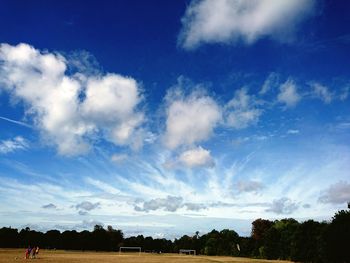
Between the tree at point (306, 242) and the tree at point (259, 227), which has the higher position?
the tree at point (259, 227)

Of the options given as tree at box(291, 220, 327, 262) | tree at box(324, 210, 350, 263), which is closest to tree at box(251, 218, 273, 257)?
tree at box(291, 220, 327, 262)

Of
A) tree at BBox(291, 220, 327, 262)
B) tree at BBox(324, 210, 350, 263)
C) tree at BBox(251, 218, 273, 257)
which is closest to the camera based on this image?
tree at BBox(324, 210, 350, 263)

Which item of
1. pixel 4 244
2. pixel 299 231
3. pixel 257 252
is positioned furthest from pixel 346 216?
pixel 4 244

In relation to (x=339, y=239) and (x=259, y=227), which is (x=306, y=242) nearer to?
(x=339, y=239)

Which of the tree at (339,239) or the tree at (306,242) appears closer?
the tree at (339,239)

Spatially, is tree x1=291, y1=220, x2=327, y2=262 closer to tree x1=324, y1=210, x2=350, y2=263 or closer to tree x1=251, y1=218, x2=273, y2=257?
tree x1=324, y1=210, x2=350, y2=263

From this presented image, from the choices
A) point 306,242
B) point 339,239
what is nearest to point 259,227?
point 306,242

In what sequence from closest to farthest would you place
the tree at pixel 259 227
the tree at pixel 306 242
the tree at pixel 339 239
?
the tree at pixel 339 239, the tree at pixel 306 242, the tree at pixel 259 227

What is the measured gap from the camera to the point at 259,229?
631 feet

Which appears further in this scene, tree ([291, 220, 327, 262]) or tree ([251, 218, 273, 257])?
tree ([251, 218, 273, 257])

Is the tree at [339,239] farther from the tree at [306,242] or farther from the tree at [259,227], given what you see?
the tree at [259,227]

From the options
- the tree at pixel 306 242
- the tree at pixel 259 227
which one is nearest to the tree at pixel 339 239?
the tree at pixel 306 242

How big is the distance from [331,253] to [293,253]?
147 feet

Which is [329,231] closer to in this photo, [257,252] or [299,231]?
[299,231]
